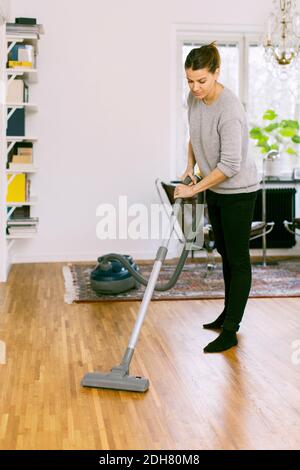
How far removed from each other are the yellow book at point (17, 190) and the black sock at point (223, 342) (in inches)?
103

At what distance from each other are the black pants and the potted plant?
309 centimetres

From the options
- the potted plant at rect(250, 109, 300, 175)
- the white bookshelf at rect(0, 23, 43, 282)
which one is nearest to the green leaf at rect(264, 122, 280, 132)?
the potted plant at rect(250, 109, 300, 175)

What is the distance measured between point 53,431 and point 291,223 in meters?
4.06

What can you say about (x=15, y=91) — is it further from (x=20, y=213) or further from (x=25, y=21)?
(x=20, y=213)

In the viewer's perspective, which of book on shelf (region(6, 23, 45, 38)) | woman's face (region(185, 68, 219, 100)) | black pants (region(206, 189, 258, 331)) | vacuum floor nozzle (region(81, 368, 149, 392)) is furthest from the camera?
book on shelf (region(6, 23, 45, 38))

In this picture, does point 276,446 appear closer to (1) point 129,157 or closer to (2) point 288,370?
(2) point 288,370

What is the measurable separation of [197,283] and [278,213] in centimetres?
171

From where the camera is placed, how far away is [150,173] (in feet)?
19.8

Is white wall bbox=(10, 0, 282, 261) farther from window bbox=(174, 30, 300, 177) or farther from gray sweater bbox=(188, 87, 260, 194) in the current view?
gray sweater bbox=(188, 87, 260, 194)

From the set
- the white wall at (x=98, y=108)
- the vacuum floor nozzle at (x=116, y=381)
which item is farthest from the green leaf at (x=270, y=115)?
the vacuum floor nozzle at (x=116, y=381)

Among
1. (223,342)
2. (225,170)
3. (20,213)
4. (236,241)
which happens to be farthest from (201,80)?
(20,213)

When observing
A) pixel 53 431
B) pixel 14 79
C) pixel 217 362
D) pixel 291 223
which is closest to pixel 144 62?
pixel 14 79

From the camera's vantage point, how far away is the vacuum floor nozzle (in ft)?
8.34

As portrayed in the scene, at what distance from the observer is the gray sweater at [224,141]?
2.93 metres
